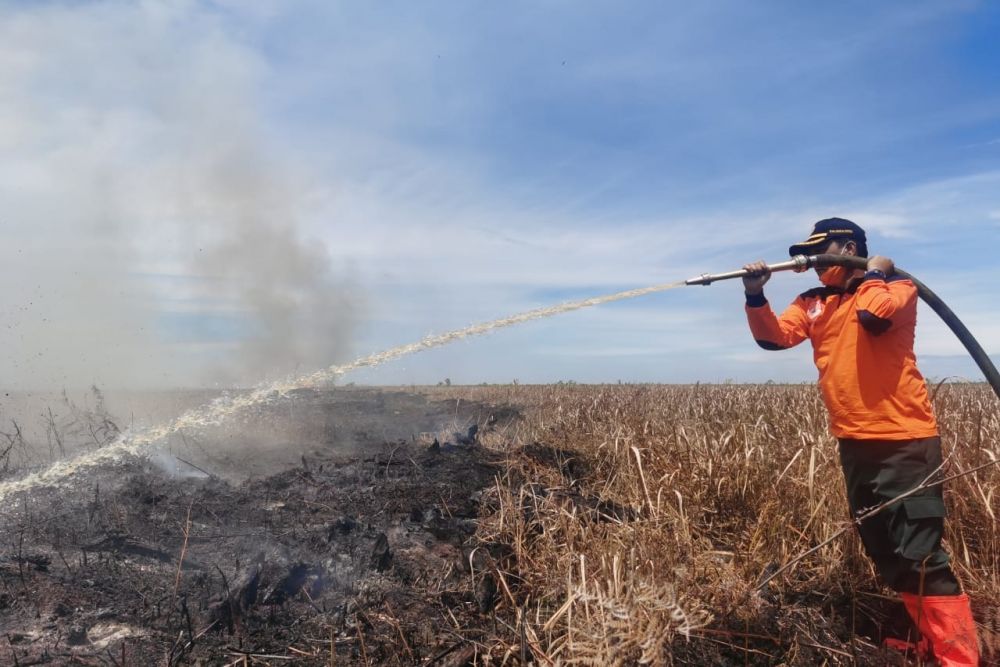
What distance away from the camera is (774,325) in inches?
153

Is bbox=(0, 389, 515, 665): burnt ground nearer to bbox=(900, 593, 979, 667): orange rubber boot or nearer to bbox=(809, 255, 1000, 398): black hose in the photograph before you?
bbox=(900, 593, 979, 667): orange rubber boot

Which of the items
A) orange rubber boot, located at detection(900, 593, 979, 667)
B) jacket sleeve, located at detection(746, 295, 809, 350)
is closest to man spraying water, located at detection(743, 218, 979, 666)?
orange rubber boot, located at detection(900, 593, 979, 667)

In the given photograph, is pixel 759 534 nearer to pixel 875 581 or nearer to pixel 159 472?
pixel 875 581

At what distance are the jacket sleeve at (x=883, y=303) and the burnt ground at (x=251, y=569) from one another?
2.53 m

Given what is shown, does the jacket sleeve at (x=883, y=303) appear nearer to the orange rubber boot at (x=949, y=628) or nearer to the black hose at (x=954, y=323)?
the black hose at (x=954, y=323)

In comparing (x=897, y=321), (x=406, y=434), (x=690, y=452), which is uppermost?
(x=897, y=321)

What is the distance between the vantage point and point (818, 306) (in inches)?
152

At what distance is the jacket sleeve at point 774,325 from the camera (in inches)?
153

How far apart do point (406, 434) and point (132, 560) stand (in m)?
9.36

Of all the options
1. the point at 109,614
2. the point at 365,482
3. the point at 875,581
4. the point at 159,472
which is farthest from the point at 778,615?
the point at 159,472

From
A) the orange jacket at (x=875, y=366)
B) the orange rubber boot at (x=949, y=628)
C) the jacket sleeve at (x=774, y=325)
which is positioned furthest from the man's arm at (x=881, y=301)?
the orange rubber boot at (x=949, y=628)

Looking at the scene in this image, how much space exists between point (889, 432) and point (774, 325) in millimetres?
823

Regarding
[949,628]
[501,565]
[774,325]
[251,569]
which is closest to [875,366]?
[774,325]

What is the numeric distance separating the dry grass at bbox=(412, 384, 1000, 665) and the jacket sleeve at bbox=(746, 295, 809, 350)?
3.20 ft
